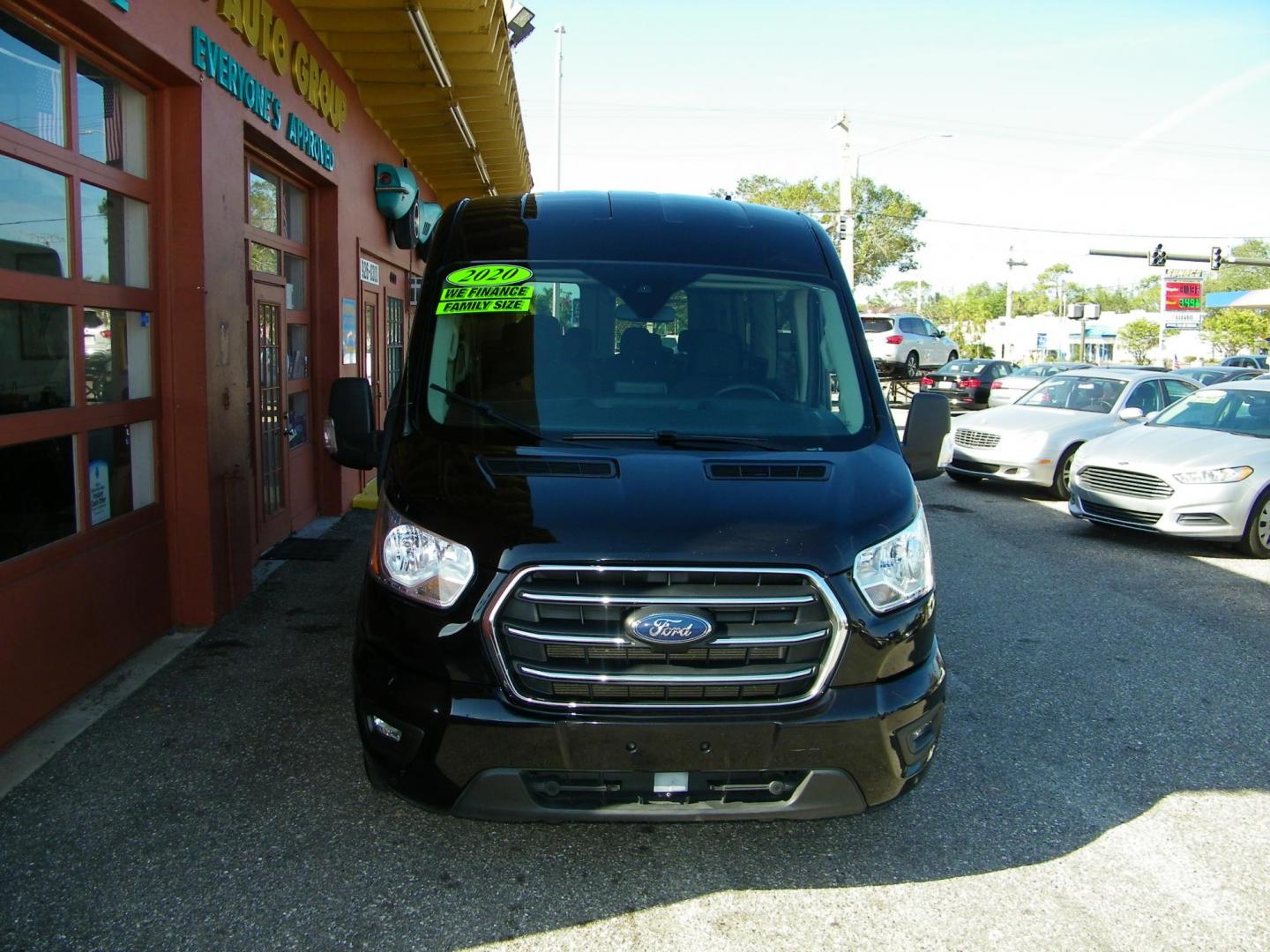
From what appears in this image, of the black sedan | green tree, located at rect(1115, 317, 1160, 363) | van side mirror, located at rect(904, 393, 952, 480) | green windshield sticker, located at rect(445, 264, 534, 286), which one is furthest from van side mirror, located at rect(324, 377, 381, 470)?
green tree, located at rect(1115, 317, 1160, 363)

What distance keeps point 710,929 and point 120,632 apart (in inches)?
142

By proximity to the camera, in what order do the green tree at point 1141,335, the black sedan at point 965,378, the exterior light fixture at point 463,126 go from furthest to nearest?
the green tree at point 1141,335 → the black sedan at point 965,378 → the exterior light fixture at point 463,126

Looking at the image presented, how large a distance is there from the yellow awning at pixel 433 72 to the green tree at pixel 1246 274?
107m

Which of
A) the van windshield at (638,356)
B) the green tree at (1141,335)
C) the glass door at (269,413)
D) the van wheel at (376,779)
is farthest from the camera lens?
the green tree at (1141,335)

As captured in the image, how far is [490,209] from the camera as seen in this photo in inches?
173

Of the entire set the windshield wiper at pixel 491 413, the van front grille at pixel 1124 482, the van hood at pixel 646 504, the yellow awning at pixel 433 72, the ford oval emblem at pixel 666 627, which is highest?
the yellow awning at pixel 433 72

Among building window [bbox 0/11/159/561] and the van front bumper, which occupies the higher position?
building window [bbox 0/11/159/561]

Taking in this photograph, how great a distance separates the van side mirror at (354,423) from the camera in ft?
12.9

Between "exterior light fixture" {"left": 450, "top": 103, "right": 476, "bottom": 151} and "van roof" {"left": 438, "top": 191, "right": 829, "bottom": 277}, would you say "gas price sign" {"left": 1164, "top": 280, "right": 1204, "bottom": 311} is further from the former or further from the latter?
"van roof" {"left": 438, "top": 191, "right": 829, "bottom": 277}

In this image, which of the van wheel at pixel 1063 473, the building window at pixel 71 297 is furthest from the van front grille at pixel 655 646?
the van wheel at pixel 1063 473

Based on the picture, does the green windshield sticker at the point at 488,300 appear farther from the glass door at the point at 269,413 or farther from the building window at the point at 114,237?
the glass door at the point at 269,413

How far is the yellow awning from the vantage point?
8227mm

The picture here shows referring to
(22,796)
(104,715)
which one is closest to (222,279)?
(104,715)

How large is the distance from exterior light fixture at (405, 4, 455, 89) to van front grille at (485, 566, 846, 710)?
6.44 m
